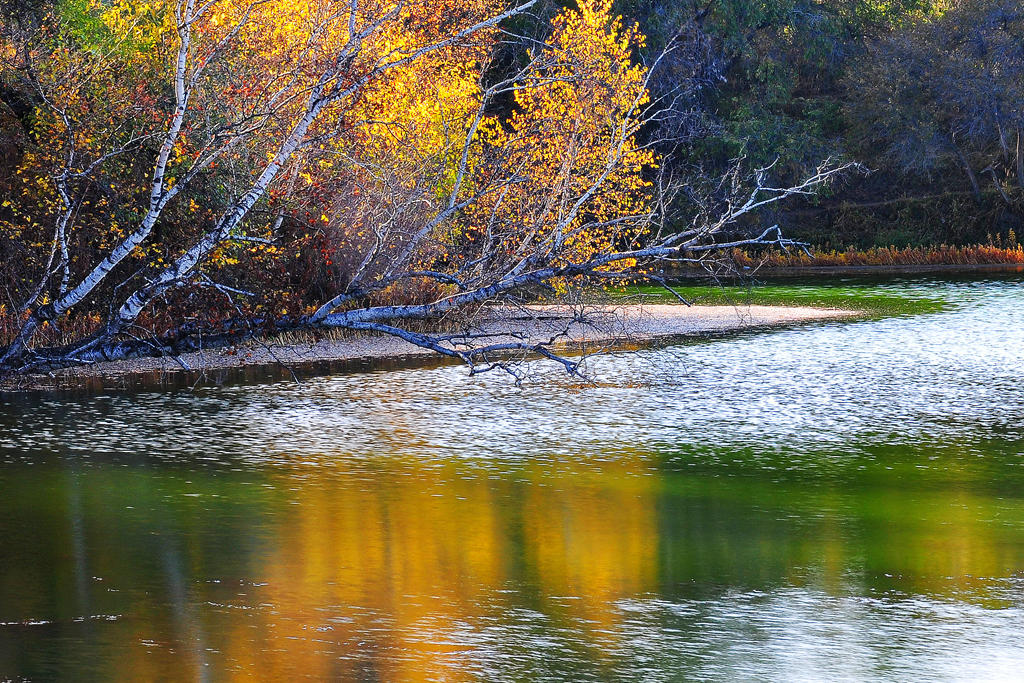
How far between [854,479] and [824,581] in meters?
3.57

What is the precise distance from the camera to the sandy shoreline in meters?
19.5

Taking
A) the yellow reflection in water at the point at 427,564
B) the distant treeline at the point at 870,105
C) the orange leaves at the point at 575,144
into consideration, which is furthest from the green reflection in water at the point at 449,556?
the distant treeline at the point at 870,105

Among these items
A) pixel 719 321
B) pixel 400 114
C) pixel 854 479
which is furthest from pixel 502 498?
pixel 719 321

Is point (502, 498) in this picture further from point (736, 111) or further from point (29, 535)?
point (736, 111)

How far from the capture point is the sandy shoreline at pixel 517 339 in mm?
19500

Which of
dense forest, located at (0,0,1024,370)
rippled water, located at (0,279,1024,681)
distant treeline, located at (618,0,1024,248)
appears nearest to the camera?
rippled water, located at (0,279,1024,681)

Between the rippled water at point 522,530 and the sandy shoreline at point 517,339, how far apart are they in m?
1.87

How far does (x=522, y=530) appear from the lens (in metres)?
10.2

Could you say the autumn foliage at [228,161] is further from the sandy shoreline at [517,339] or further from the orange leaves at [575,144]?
the sandy shoreline at [517,339]

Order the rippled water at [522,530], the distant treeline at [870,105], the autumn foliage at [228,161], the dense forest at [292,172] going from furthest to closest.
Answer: the distant treeline at [870,105], the autumn foliage at [228,161], the dense forest at [292,172], the rippled water at [522,530]

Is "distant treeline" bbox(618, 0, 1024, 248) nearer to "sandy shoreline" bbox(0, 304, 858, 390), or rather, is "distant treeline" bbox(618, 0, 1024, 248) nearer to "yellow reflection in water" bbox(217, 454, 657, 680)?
"sandy shoreline" bbox(0, 304, 858, 390)

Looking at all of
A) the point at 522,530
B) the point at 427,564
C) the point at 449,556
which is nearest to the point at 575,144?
the point at 522,530

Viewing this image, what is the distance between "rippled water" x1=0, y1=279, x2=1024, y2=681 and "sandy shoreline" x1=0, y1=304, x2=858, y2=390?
1.87 m

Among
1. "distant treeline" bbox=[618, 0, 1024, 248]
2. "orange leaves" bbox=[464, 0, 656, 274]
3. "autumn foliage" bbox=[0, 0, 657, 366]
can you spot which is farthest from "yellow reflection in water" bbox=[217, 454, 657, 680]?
"distant treeline" bbox=[618, 0, 1024, 248]
